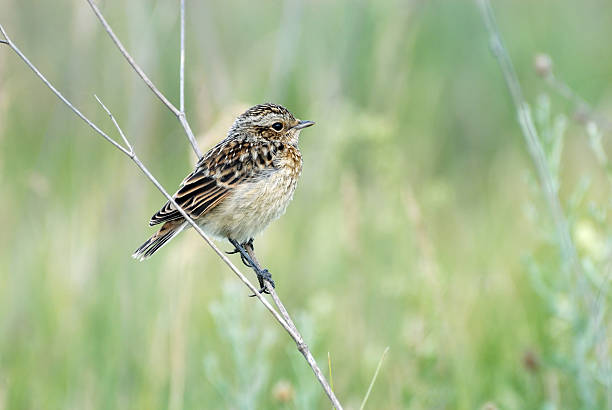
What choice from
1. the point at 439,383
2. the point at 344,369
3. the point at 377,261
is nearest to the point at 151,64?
the point at 377,261

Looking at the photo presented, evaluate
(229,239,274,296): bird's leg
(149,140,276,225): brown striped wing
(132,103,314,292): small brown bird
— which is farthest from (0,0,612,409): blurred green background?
(149,140,276,225): brown striped wing

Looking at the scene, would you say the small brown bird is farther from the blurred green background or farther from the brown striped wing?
the blurred green background

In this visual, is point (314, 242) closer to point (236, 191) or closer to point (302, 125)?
point (302, 125)

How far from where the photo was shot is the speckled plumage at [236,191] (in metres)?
4.24

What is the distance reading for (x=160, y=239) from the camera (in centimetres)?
425

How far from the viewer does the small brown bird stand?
167 inches

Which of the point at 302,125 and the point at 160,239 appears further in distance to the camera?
the point at 302,125

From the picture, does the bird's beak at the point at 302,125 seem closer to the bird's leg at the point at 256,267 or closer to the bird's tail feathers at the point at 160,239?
the bird's leg at the point at 256,267

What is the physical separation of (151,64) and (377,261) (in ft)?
7.03

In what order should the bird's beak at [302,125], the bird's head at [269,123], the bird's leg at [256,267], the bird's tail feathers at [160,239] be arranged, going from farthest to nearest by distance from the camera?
the bird's head at [269,123] < the bird's beak at [302,125] < the bird's tail feathers at [160,239] < the bird's leg at [256,267]

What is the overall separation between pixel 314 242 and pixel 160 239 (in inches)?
85.3

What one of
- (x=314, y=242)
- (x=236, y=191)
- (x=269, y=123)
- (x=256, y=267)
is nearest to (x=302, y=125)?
(x=269, y=123)

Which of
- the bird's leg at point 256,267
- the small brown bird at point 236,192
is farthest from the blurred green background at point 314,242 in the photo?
the small brown bird at point 236,192

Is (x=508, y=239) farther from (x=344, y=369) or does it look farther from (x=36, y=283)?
(x=36, y=283)
